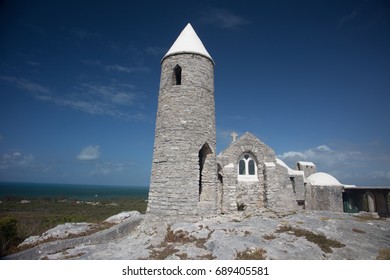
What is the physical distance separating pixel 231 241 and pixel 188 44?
10392 millimetres

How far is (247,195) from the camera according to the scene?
647 inches

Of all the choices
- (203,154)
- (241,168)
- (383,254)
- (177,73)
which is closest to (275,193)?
(241,168)

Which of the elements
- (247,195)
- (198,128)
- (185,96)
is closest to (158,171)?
(198,128)

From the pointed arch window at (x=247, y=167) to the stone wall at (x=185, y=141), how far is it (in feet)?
16.6

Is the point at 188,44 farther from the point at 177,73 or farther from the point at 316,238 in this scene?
the point at 316,238

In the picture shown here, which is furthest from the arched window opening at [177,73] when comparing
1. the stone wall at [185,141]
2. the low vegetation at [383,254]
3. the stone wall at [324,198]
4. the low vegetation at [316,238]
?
the stone wall at [324,198]

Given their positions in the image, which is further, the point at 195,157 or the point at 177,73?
the point at 177,73

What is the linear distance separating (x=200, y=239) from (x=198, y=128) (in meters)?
5.50

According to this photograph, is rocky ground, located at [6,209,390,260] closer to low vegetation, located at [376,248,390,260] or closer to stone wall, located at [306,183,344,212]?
low vegetation, located at [376,248,390,260]

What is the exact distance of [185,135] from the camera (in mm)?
11656

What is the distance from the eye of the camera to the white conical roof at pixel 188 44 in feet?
41.9

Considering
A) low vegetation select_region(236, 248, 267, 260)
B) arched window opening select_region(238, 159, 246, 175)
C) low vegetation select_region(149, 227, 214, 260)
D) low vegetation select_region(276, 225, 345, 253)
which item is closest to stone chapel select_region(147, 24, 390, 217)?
arched window opening select_region(238, 159, 246, 175)

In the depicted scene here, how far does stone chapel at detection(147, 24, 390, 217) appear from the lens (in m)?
11.2
